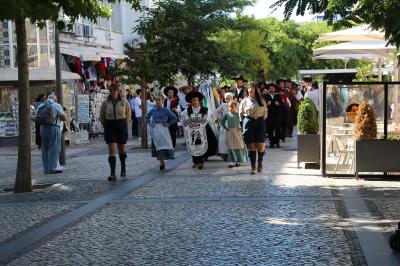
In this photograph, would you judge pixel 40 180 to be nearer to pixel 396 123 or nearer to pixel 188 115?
pixel 188 115

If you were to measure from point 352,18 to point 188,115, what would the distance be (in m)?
6.04

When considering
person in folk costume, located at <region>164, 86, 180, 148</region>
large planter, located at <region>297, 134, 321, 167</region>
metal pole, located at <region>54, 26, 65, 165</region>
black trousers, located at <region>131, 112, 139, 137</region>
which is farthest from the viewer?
black trousers, located at <region>131, 112, 139, 137</region>

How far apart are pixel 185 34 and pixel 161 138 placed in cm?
886

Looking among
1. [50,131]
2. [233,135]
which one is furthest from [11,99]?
Result: [233,135]

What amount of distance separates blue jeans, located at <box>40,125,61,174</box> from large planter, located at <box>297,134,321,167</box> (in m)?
5.19

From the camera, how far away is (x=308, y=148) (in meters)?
14.0

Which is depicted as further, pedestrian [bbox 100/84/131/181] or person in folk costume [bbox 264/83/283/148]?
person in folk costume [bbox 264/83/283/148]

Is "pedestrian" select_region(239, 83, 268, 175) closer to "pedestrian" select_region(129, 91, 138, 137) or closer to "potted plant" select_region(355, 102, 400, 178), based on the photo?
"potted plant" select_region(355, 102, 400, 178)

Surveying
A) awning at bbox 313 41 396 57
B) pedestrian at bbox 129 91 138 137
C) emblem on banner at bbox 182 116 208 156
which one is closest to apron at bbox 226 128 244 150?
emblem on banner at bbox 182 116 208 156

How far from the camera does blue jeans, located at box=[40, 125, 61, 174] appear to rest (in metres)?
15.2

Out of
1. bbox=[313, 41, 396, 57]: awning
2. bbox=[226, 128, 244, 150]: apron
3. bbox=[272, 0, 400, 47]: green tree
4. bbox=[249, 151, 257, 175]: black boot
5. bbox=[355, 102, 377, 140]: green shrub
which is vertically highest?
bbox=[313, 41, 396, 57]: awning

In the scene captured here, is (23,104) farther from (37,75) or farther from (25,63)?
(37,75)

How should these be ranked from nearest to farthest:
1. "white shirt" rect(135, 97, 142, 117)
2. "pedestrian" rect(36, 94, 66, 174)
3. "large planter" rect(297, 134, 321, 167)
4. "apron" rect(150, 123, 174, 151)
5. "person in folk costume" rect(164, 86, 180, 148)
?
"large planter" rect(297, 134, 321, 167) < "apron" rect(150, 123, 174, 151) < "pedestrian" rect(36, 94, 66, 174) < "person in folk costume" rect(164, 86, 180, 148) < "white shirt" rect(135, 97, 142, 117)

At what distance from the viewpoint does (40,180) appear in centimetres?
1425
